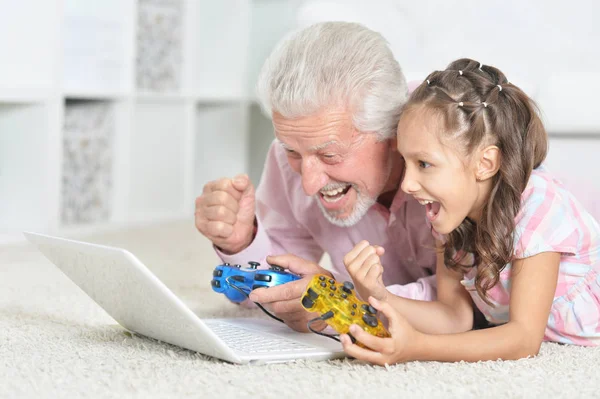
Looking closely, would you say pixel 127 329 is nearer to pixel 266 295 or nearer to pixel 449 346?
pixel 266 295

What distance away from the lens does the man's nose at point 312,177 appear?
1298 millimetres

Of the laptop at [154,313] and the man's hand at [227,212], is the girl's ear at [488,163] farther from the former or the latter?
the man's hand at [227,212]

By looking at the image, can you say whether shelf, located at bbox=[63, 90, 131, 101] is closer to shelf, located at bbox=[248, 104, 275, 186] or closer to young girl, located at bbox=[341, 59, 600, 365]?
shelf, located at bbox=[248, 104, 275, 186]

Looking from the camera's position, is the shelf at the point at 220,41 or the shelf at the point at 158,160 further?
the shelf at the point at 220,41

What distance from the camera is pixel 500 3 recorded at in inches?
109

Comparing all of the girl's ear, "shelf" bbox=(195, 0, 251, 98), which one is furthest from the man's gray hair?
"shelf" bbox=(195, 0, 251, 98)

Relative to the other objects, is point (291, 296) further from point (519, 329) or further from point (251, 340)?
point (519, 329)

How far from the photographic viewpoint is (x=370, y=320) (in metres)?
1.05

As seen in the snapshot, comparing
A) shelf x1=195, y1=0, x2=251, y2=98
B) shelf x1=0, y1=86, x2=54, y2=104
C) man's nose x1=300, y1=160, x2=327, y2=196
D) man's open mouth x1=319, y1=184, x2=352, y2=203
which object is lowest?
man's open mouth x1=319, y1=184, x2=352, y2=203

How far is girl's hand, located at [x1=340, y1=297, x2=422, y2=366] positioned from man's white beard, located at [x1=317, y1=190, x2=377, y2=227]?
35 centimetres

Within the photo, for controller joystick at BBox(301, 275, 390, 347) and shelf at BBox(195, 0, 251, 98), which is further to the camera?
shelf at BBox(195, 0, 251, 98)

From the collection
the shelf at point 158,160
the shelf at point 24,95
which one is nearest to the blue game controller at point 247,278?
the shelf at point 24,95

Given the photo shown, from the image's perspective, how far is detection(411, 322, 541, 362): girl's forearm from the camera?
1.10 m

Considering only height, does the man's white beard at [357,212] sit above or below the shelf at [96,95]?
below
